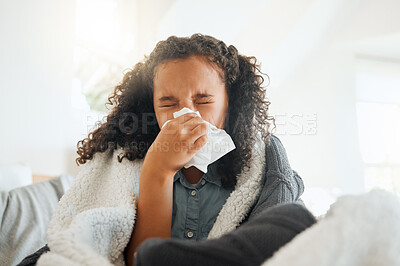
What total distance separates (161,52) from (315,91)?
2151mm

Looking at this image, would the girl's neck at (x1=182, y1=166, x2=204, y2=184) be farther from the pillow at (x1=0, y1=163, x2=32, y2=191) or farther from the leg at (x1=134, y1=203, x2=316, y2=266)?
the pillow at (x1=0, y1=163, x2=32, y2=191)

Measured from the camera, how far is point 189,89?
2.35 ft

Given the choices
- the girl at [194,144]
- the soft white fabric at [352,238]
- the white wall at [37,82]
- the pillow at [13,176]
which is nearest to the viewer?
the soft white fabric at [352,238]

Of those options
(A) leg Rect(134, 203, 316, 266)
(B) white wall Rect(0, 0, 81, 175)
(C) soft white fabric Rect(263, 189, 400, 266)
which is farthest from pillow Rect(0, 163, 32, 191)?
(C) soft white fabric Rect(263, 189, 400, 266)

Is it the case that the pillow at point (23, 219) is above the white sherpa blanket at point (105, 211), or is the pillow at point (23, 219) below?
below

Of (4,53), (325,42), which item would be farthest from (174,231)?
(325,42)

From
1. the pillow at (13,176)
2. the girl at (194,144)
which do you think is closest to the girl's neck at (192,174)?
the girl at (194,144)

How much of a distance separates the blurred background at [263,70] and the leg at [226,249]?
0.98 meters

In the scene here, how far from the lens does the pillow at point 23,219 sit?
3.01ft

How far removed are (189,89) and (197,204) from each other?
0.75 ft

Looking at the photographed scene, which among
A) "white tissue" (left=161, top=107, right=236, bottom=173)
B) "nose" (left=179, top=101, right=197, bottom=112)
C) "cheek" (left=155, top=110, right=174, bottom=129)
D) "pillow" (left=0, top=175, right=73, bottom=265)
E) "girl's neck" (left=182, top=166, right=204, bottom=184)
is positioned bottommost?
"pillow" (left=0, top=175, right=73, bottom=265)

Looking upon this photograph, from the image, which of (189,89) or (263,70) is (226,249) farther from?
(263,70)

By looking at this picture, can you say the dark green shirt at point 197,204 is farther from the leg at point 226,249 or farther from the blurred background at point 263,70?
the blurred background at point 263,70

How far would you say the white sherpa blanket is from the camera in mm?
486
